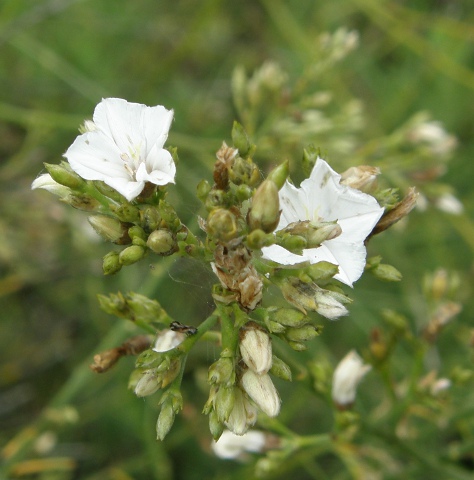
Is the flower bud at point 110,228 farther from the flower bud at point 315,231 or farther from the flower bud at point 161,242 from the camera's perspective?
the flower bud at point 315,231

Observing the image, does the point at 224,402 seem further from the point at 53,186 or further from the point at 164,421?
the point at 53,186

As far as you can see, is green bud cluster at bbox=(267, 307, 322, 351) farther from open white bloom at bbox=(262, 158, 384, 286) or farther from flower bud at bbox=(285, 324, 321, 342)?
open white bloom at bbox=(262, 158, 384, 286)

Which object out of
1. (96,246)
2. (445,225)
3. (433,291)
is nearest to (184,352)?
(433,291)

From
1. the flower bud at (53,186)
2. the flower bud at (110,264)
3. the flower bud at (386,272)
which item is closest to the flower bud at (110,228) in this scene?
the flower bud at (110,264)

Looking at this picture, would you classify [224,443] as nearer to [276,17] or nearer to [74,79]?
[74,79]

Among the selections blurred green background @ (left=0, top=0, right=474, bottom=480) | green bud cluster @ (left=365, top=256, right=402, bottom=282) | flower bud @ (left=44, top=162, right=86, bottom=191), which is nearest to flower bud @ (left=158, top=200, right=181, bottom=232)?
flower bud @ (left=44, top=162, right=86, bottom=191)

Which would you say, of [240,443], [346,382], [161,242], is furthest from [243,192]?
[240,443]
